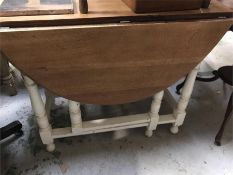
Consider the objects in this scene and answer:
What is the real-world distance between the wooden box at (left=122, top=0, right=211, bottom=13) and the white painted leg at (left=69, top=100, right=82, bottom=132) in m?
0.56

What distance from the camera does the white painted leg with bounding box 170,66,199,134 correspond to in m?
1.28

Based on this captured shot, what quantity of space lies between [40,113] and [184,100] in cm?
82

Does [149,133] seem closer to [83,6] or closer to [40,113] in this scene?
[40,113]

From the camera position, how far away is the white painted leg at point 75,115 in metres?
1.22

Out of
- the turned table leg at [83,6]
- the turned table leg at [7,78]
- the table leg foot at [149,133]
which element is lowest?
the table leg foot at [149,133]

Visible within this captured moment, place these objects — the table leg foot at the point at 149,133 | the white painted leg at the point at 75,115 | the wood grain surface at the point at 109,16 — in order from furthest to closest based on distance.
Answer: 1. the table leg foot at the point at 149,133
2. the white painted leg at the point at 75,115
3. the wood grain surface at the point at 109,16

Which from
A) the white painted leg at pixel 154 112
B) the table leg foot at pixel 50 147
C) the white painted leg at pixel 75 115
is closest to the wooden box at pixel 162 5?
the white painted leg at pixel 154 112

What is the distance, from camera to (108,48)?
992 mm

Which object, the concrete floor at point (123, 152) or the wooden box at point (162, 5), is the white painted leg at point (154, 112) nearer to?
the concrete floor at point (123, 152)

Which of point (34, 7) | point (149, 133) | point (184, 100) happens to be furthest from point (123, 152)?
point (34, 7)

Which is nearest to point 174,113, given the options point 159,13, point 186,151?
point 186,151

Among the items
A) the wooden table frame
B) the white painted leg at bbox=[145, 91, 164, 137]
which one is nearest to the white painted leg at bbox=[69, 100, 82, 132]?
the wooden table frame

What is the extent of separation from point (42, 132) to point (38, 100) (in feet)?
0.71

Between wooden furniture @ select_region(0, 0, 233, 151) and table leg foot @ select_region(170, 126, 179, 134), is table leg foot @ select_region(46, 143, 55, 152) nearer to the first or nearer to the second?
wooden furniture @ select_region(0, 0, 233, 151)
